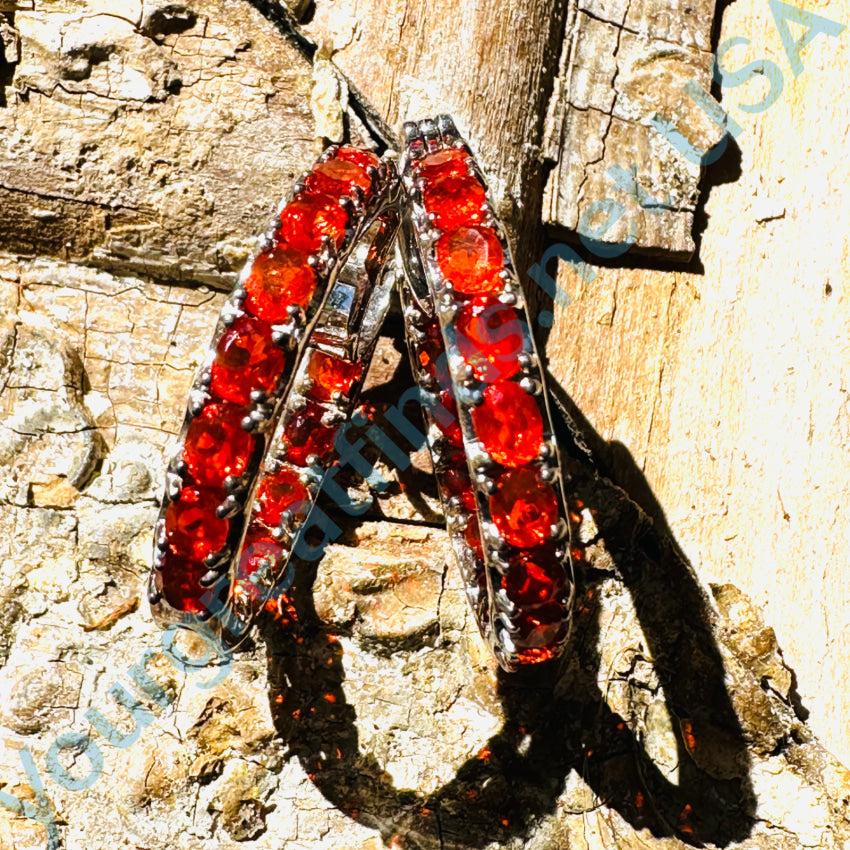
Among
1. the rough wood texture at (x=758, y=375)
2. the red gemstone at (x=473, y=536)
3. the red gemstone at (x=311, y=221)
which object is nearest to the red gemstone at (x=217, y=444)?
the red gemstone at (x=311, y=221)

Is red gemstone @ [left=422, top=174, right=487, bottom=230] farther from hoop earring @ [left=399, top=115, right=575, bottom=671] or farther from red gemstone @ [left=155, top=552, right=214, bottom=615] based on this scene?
red gemstone @ [left=155, top=552, right=214, bottom=615]

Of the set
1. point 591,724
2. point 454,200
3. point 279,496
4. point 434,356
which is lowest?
point 591,724

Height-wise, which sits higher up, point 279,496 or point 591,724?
point 279,496

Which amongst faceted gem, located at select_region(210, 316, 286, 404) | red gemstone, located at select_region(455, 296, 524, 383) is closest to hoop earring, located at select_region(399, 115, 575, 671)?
red gemstone, located at select_region(455, 296, 524, 383)

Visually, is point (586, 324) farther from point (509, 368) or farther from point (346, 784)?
point (346, 784)

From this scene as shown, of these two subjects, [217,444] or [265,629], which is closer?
[217,444]

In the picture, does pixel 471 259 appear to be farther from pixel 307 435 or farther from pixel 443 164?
pixel 307 435

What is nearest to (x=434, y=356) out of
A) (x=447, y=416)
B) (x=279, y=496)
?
(x=447, y=416)

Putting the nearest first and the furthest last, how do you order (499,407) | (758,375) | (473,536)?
(499,407) → (473,536) → (758,375)

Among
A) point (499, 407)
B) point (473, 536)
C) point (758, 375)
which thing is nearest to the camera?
point (499, 407)
